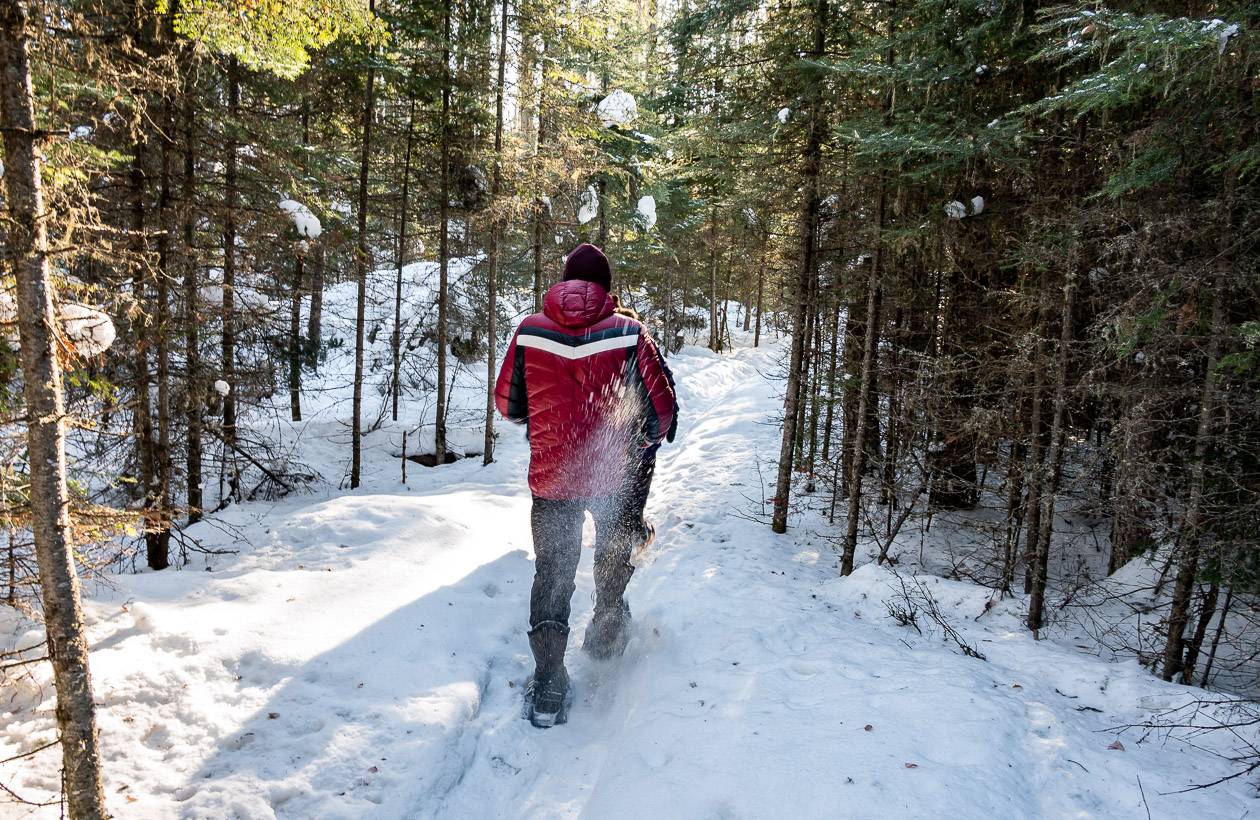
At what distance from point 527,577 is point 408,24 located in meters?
10.7

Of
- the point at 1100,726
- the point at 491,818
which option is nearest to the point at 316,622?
the point at 491,818

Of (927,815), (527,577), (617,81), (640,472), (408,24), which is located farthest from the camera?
(617,81)

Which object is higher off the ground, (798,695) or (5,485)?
(5,485)

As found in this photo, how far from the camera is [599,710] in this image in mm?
4047

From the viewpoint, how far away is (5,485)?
3293 millimetres

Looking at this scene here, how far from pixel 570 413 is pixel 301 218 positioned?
6.68 meters

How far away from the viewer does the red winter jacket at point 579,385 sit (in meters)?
3.82

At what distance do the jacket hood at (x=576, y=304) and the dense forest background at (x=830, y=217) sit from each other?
218 cm

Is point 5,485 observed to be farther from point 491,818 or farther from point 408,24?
point 408,24

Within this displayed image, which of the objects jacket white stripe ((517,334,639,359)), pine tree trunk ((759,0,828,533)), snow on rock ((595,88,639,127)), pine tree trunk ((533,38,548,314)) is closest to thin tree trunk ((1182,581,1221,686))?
pine tree trunk ((759,0,828,533))

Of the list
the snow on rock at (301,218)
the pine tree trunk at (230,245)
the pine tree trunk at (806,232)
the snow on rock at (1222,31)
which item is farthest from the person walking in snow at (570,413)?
the snow on rock at (301,218)

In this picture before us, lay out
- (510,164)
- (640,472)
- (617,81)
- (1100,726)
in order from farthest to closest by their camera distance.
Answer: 1. (617,81)
2. (510,164)
3. (640,472)
4. (1100,726)

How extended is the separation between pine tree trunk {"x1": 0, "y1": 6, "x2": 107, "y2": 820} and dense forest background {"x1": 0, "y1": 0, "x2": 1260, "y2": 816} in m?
0.02

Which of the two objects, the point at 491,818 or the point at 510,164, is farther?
the point at 510,164
